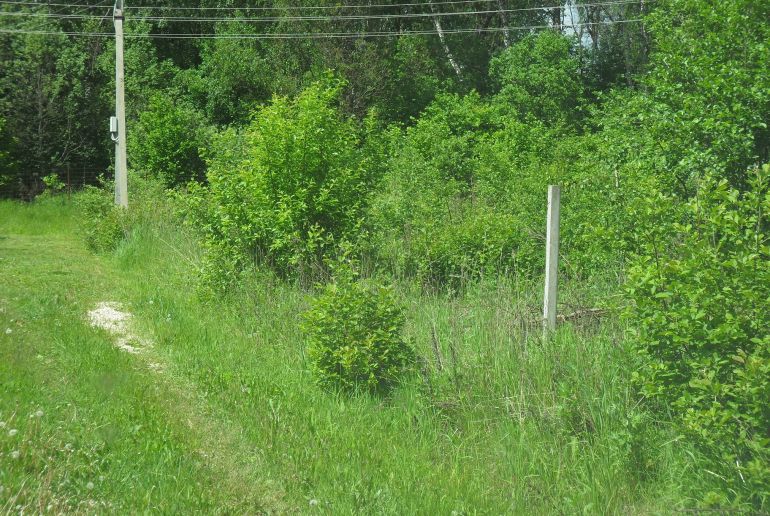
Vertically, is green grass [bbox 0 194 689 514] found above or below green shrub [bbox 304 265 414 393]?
below

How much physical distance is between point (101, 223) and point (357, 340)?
12038 mm

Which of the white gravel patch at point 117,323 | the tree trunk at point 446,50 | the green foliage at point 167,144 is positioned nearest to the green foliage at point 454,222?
the white gravel patch at point 117,323

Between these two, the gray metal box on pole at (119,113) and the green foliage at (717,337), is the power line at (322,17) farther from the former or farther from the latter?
the green foliage at (717,337)

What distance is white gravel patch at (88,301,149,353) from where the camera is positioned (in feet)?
29.4

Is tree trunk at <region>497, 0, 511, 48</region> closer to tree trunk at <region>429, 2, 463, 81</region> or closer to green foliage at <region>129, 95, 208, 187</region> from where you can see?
tree trunk at <region>429, 2, 463, 81</region>

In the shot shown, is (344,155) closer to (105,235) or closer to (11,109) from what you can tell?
(105,235)

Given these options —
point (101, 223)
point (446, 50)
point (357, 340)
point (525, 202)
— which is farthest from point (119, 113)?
point (446, 50)

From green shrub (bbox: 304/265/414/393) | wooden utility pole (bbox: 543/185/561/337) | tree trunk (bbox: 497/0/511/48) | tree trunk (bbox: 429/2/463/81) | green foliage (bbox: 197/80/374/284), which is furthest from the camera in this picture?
tree trunk (bbox: 497/0/511/48)

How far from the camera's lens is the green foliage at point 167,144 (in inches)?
1077

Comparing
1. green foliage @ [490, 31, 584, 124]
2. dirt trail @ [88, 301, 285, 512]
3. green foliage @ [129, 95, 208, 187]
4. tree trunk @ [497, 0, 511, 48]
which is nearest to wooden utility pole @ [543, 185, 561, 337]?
dirt trail @ [88, 301, 285, 512]

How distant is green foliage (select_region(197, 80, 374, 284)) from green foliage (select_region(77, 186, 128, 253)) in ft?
20.5

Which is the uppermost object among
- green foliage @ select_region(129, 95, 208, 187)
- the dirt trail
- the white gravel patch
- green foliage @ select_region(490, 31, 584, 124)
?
green foliage @ select_region(490, 31, 584, 124)

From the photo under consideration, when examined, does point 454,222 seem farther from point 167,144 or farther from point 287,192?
point 167,144

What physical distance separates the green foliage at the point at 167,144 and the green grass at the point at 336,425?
18.9 m
